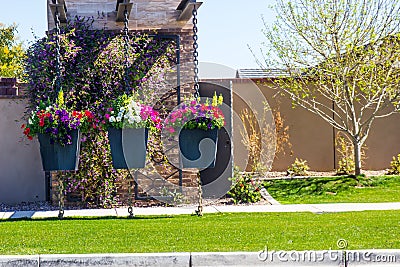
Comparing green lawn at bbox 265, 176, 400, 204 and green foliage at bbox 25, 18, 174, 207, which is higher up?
green foliage at bbox 25, 18, 174, 207

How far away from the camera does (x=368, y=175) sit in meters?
15.0

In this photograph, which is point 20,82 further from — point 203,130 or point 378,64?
point 378,64

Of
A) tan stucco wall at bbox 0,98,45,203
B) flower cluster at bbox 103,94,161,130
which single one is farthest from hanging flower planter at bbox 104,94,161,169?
tan stucco wall at bbox 0,98,45,203

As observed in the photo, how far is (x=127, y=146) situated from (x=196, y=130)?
3.32 feet

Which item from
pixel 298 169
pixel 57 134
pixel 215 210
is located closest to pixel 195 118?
pixel 215 210

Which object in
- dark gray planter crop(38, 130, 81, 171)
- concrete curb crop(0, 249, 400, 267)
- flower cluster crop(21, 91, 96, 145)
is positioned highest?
flower cluster crop(21, 91, 96, 145)

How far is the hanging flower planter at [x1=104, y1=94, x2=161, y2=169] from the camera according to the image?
1016cm

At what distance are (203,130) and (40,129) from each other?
229 cm

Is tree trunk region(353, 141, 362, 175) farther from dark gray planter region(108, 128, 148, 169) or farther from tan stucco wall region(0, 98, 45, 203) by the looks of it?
tan stucco wall region(0, 98, 45, 203)

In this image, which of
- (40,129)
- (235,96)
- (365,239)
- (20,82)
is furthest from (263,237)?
(235,96)

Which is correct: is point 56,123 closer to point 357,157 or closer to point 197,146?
point 197,146

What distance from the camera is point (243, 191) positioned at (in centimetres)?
1233

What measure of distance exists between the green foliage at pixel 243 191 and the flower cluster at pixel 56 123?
332 cm

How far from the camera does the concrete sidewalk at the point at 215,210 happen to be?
11.0 metres
